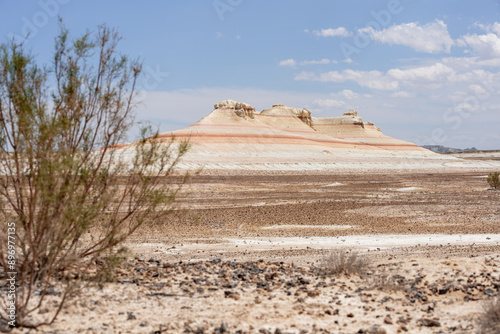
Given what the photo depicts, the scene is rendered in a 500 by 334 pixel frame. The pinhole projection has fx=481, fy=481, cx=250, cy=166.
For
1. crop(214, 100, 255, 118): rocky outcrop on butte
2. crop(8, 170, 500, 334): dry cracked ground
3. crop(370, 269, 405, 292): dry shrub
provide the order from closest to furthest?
1. crop(8, 170, 500, 334): dry cracked ground
2. crop(370, 269, 405, 292): dry shrub
3. crop(214, 100, 255, 118): rocky outcrop on butte

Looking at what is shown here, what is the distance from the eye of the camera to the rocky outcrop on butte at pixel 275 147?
70500 mm

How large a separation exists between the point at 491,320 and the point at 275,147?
81508mm

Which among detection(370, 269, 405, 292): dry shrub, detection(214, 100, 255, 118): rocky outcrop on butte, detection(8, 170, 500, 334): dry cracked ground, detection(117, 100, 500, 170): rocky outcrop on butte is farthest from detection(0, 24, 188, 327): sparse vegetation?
detection(214, 100, 255, 118): rocky outcrop on butte

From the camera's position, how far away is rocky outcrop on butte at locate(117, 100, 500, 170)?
70500 mm

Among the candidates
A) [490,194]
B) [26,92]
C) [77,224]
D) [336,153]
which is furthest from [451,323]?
[336,153]

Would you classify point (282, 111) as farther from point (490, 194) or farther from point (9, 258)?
point (9, 258)

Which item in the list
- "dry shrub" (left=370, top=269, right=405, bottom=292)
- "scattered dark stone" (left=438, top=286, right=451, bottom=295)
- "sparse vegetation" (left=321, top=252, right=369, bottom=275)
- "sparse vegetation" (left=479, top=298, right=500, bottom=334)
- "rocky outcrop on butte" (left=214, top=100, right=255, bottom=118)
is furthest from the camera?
"rocky outcrop on butte" (left=214, top=100, right=255, bottom=118)

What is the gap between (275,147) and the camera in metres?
87.6

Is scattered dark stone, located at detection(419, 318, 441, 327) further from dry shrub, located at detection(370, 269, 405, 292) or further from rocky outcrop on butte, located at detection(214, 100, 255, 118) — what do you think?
rocky outcrop on butte, located at detection(214, 100, 255, 118)

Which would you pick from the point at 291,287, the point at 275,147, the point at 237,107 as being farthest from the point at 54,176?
the point at 237,107

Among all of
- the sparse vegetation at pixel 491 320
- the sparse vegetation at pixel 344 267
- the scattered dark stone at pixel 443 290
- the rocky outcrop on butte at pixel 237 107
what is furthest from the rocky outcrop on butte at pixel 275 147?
the sparse vegetation at pixel 491 320

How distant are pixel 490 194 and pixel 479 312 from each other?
26.4 metres

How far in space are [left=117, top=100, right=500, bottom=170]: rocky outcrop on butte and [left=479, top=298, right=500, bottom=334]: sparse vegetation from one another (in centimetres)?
5151

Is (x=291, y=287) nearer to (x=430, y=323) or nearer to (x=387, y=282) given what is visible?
(x=387, y=282)
